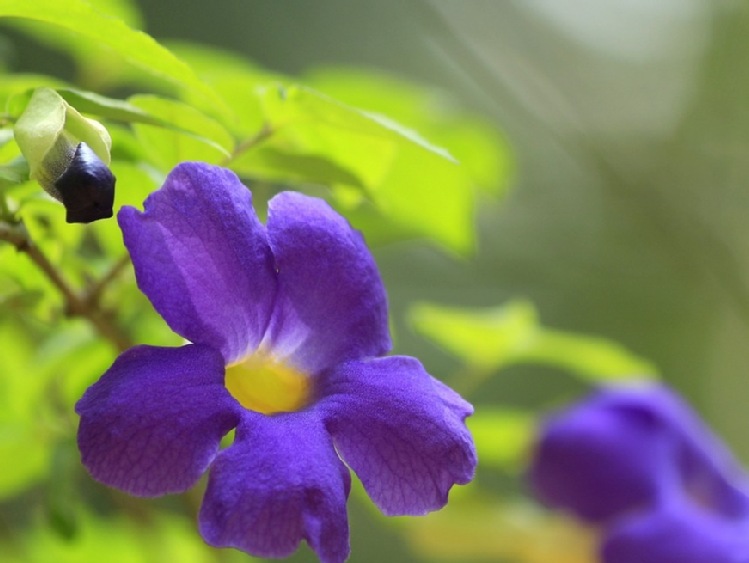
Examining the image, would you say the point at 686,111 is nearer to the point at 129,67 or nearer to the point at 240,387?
the point at 129,67

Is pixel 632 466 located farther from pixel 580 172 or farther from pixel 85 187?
pixel 580 172

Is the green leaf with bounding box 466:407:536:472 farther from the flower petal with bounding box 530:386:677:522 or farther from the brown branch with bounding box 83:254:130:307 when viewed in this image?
the brown branch with bounding box 83:254:130:307

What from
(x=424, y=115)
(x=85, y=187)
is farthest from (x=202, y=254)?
(x=424, y=115)

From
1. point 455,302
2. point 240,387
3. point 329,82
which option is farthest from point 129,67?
point 455,302

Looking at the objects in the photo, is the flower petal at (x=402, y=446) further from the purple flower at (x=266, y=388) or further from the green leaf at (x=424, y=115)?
the green leaf at (x=424, y=115)

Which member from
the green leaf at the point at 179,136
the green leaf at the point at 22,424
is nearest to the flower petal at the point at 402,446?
the green leaf at the point at 179,136

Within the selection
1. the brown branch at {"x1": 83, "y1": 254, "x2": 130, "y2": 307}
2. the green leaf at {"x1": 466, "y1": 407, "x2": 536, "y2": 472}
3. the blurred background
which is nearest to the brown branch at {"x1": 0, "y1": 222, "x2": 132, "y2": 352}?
the brown branch at {"x1": 83, "y1": 254, "x2": 130, "y2": 307}

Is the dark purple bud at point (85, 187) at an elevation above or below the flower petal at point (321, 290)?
above
